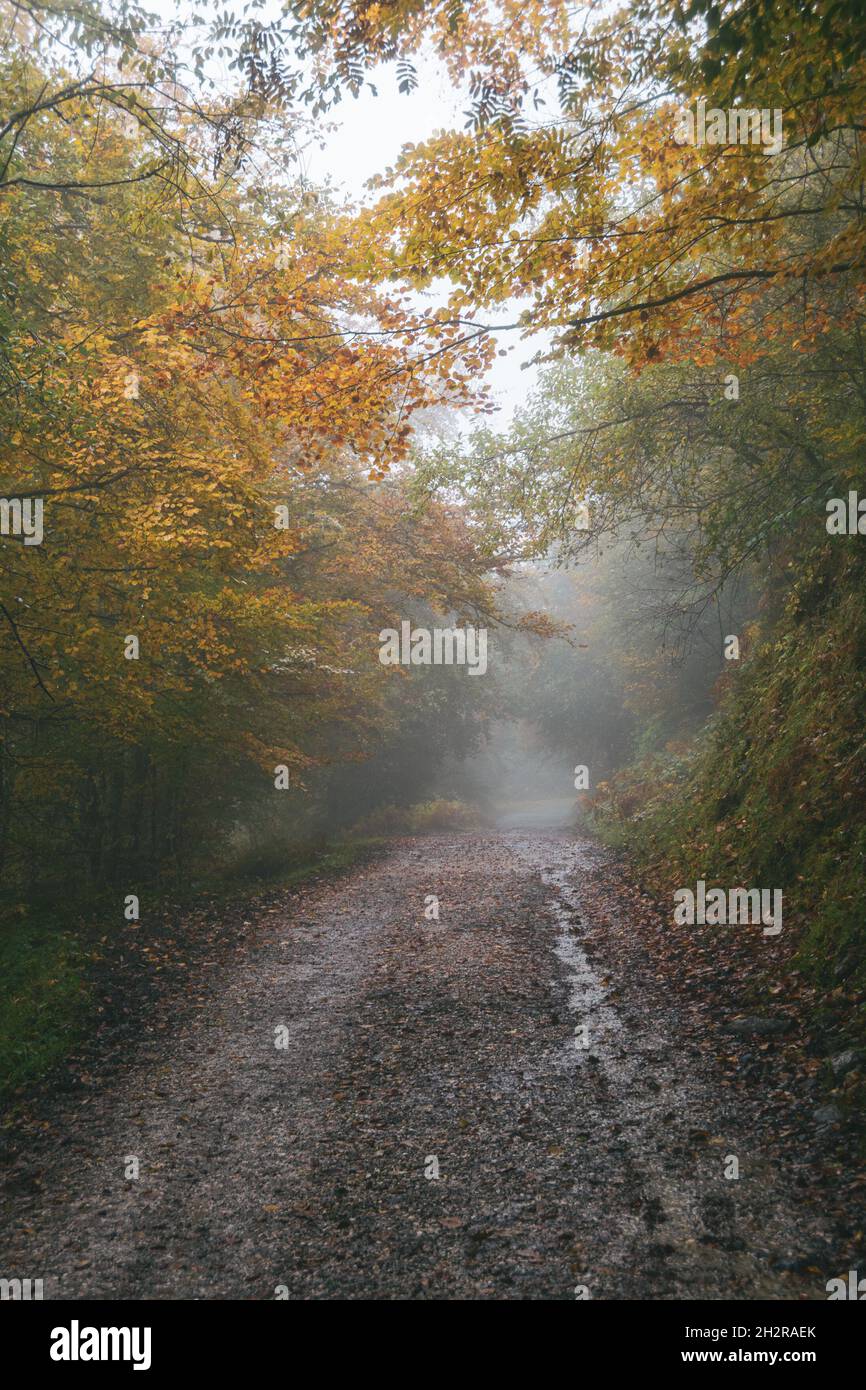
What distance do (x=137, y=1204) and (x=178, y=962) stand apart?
4.62 m

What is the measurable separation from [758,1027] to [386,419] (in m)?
6.36

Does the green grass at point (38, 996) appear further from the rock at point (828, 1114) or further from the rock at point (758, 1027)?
the rock at point (828, 1114)

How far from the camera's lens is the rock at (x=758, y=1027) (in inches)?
235

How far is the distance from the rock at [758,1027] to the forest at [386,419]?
0.36 ft

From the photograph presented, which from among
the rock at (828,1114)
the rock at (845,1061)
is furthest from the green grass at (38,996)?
the rock at (845,1061)

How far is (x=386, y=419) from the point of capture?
302 inches

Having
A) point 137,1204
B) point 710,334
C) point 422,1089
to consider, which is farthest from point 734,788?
point 137,1204

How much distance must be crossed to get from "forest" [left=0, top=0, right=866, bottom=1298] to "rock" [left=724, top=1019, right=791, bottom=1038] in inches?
4.3

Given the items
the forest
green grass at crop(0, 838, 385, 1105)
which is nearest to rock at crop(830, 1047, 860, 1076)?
the forest

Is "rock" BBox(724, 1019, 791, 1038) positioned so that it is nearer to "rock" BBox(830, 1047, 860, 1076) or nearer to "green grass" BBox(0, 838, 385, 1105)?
"rock" BBox(830, 1047, 860, 1076)

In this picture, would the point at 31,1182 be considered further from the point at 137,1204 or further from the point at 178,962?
the point at 178,962

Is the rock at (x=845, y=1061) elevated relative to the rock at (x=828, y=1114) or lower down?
elevated

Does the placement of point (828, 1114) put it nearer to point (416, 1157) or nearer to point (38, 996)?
point (416, 1157)

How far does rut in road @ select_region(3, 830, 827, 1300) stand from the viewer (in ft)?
13.0
